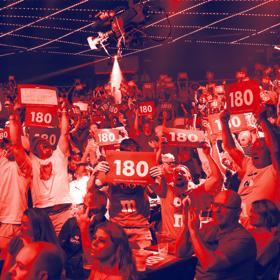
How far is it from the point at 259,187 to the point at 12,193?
3.17m

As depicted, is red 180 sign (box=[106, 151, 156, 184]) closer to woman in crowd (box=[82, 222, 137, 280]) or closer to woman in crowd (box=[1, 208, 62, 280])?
woman in crowd (box=[1, 208, 62, 280])

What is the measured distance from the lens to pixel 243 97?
8.52 m

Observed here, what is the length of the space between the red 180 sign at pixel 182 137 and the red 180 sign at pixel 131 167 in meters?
1.14

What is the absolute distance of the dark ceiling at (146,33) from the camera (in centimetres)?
1419

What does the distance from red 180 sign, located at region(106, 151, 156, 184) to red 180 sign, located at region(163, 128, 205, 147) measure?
114 cm

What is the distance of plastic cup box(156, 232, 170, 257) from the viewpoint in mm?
7262

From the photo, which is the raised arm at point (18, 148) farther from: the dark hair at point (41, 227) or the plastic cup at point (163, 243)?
the dark hair at point (41, 227)

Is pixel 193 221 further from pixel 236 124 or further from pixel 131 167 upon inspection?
pixel 236 124

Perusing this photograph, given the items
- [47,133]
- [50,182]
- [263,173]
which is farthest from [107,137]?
[263,173]

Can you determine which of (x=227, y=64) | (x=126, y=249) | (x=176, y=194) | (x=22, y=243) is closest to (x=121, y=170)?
(x=176, y=194)

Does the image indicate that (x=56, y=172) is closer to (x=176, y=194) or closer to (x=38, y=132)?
(x=38, y=132)

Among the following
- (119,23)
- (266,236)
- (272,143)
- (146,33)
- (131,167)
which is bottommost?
(266,236)

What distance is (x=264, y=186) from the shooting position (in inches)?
295

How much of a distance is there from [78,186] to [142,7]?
2979 millimetres
